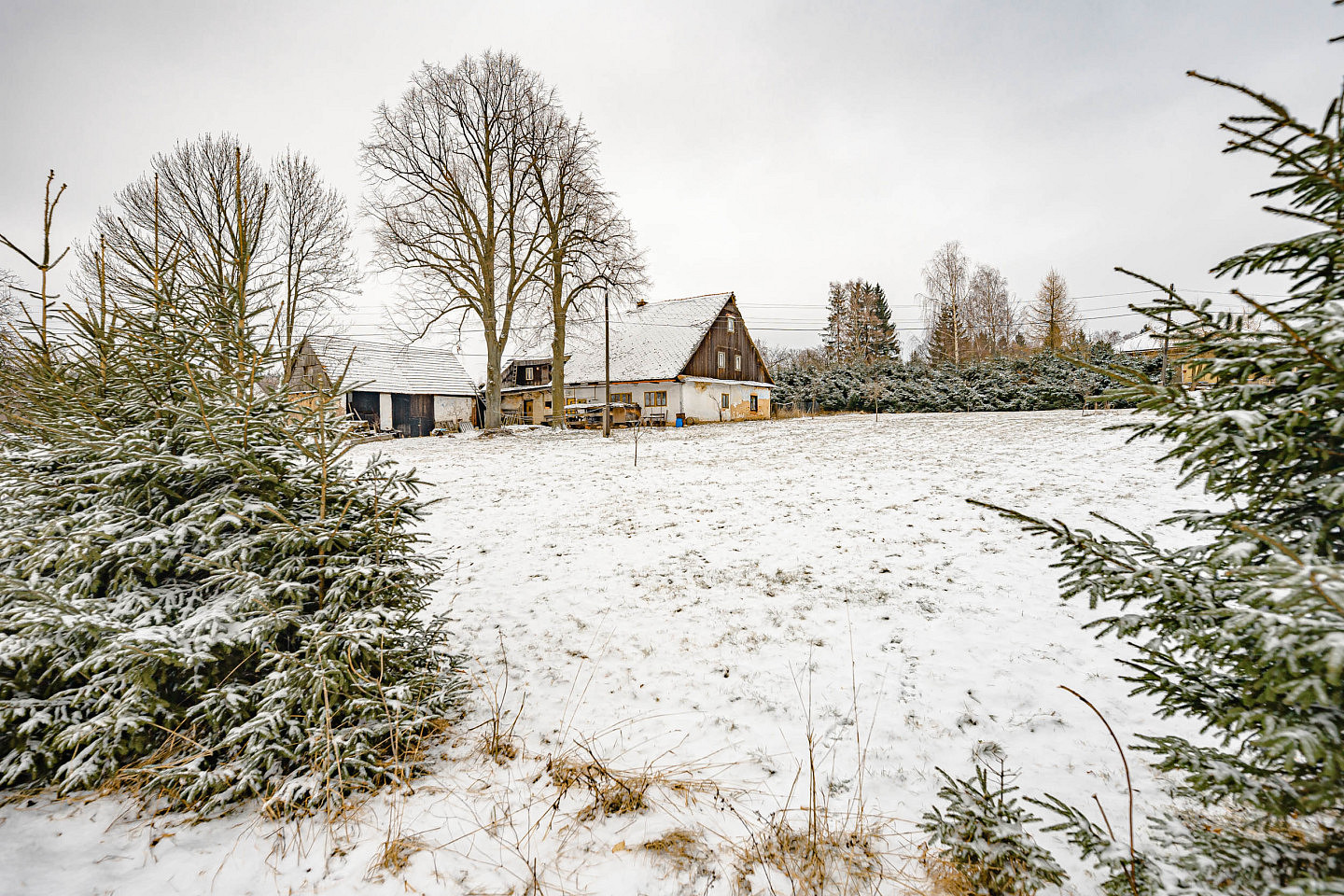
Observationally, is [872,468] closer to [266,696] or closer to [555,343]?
[266,696]

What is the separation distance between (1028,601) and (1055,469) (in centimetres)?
630

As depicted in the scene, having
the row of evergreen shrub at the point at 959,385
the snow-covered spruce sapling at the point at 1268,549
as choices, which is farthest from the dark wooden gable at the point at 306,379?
the row of evergreen shrub at the point at 959,385

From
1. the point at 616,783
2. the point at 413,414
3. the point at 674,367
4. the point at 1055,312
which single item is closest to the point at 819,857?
the point at 616,783

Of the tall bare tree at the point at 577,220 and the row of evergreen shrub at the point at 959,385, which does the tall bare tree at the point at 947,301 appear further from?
the tall bare tree at the point at 577,220

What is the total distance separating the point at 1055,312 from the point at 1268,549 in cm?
3850

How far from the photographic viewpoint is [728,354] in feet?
100

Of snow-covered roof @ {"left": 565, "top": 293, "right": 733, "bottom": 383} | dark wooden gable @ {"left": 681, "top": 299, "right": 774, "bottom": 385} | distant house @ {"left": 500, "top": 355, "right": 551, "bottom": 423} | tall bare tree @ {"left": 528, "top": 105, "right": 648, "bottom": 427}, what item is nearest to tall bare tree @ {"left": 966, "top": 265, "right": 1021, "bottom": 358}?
dark wooden gable @ {"left": 681, "top": 299, "right": 774, "bottom": 385}

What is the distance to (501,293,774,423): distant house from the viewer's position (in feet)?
92.8

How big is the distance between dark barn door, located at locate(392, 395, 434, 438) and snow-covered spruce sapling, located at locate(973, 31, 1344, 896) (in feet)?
108

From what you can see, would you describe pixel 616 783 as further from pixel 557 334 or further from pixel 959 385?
pixel 959 385

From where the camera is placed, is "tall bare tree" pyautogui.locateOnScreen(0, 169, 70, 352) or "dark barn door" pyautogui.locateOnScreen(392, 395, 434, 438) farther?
"dark barn door" pyautogui.locateOnScreen(392, 395, 434, 438)

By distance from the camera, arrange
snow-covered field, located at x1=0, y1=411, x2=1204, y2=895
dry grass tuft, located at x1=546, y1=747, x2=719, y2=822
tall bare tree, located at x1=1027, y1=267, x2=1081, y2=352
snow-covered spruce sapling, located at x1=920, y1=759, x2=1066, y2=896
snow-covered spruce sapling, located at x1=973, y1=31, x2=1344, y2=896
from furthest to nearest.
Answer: tall bare tree, located at x1=1027, y1=267, x2=1081, y2=352
dry grass tuft, located at x1=546, y1=747, x2=719, y2=822
snow-covered field, located at x1=0, y1=411, x2=1204, y2=895
snow-covered spruce sapling, located at x1=920, y1=759, x2=1066, y2=896
snow-covered spruce sapling, located at x1=973, y1=31, x2=1344, y2=896

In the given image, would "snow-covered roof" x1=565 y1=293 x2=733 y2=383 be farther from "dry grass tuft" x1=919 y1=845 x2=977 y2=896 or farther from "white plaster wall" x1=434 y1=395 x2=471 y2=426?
"dry grass tuft" x1=919 y1=845 x2=977 y2=896

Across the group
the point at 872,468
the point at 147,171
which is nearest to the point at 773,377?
the point at 872,468
